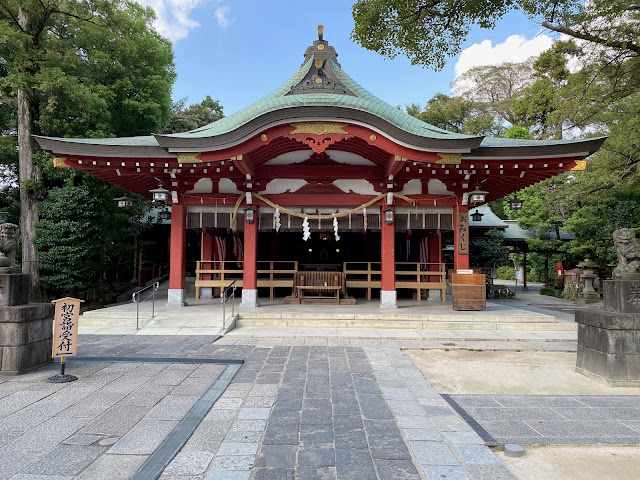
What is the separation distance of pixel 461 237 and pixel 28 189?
14512 millimetres

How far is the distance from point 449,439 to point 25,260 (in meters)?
14.5

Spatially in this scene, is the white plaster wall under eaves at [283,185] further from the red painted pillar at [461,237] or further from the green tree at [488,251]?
the green tree at [488,251]

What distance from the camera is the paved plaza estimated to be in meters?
2.75

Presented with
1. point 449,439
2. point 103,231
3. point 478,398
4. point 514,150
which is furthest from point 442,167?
point 103,231

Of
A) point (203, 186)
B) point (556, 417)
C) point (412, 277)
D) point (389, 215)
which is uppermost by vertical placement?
point (203, 186)

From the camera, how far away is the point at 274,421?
3561 mm

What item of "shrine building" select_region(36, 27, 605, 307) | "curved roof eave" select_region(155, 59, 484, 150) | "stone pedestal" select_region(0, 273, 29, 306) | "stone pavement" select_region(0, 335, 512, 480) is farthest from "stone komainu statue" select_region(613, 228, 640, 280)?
"stone pedestal" select_region(0, 273, 29, 306)

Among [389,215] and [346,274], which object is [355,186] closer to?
[389,215]

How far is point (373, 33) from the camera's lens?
31.0 ft

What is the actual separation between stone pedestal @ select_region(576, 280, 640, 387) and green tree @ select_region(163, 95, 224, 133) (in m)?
20.6

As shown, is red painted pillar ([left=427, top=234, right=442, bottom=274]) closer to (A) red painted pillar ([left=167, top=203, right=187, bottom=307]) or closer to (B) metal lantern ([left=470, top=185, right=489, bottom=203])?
(B) metal lantern ([left=470, top=185, right=489, bottom=203])

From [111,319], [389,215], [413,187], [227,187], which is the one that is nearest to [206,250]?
[227,187]

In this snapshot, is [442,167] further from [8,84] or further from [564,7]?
[8,84]

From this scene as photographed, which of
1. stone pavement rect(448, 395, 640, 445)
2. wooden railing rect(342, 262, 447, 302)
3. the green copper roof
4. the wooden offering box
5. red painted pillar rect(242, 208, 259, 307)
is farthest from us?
wooden railing rect(342, 262, 447, 302)
